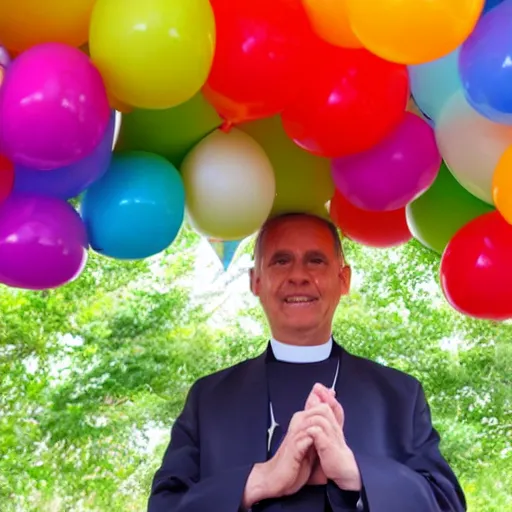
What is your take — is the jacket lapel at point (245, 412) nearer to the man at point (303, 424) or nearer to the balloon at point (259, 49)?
the man at point (303, 424)

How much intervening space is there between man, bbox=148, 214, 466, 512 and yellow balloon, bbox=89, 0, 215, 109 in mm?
805

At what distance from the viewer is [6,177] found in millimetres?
1931

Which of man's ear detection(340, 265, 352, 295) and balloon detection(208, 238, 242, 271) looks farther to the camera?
balloon detection(208, 238, 242, 271)

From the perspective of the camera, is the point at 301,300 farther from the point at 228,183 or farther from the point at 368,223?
the point at 228,183

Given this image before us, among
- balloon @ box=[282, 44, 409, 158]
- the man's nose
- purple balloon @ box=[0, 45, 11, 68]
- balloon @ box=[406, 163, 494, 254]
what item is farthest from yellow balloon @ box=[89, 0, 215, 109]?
balloon @ box=[406, 163, 494, 254]

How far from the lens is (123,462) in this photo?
23.6ft

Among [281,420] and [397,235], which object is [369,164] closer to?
[397,235]

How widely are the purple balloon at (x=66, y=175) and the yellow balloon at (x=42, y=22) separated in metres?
0.22

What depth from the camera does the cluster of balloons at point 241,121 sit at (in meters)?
1.75

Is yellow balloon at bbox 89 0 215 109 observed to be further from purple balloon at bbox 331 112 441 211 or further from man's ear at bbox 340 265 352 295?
man's ear at bbox 340 265 352 295

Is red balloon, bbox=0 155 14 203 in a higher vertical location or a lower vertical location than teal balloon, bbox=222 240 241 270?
higher

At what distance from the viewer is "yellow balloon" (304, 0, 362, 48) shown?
179cm

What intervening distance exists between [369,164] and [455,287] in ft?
1.28

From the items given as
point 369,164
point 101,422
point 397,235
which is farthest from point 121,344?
point 369,164
